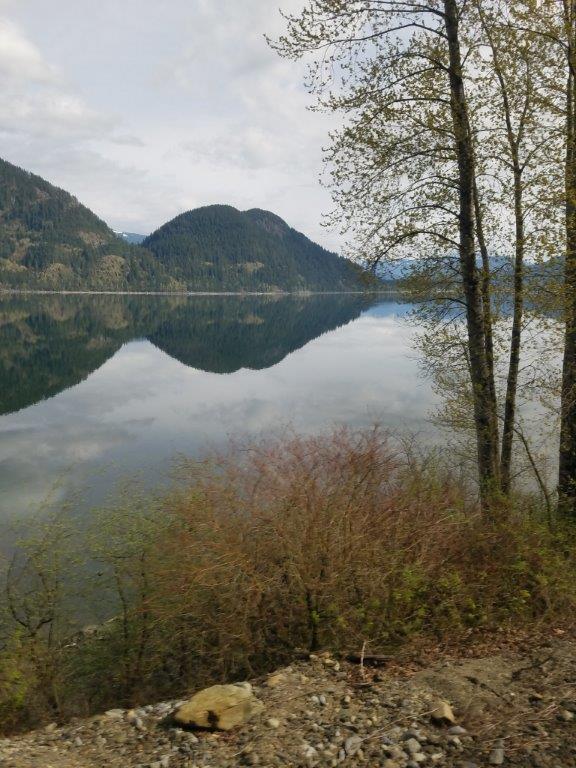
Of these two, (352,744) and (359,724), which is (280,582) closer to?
(359,724)

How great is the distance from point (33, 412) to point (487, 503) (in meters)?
35.7

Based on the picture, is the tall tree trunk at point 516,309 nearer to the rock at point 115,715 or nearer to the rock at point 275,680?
the rock at point 275,680

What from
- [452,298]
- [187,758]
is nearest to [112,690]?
[187,758]

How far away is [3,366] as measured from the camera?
59.8 meters

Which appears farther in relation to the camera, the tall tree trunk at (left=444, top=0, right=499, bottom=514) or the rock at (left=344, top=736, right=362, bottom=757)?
the tall tree trunk at (left=444, top=0, right=499, bottom=514)

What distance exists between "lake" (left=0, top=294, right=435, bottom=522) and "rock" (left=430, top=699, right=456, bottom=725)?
9.07 m

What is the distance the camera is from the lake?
1009 inches

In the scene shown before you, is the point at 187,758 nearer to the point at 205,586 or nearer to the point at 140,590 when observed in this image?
the point at 205,586

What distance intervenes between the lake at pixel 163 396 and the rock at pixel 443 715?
907 cm

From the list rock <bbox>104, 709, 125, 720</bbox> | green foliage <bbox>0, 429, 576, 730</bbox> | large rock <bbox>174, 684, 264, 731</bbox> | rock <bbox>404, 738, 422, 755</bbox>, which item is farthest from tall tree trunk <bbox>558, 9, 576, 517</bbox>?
rock <bbox>104, 709, 125, 720</bbox>

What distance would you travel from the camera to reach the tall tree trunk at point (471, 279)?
11.6 m

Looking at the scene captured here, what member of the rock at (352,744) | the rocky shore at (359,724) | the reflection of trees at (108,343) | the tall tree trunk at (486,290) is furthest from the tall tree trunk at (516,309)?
the reflection of trees at (108,343)

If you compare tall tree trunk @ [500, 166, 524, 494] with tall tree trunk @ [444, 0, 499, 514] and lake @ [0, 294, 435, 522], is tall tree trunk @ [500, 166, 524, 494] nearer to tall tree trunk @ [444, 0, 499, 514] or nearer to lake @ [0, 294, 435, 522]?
tall tree trunk @ [444, 0, 499, 514]

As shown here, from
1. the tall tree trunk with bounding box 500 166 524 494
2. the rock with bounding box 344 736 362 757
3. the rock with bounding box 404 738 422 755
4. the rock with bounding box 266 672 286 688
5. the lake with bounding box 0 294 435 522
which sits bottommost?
the lake with bounding box 0 294 435 522
